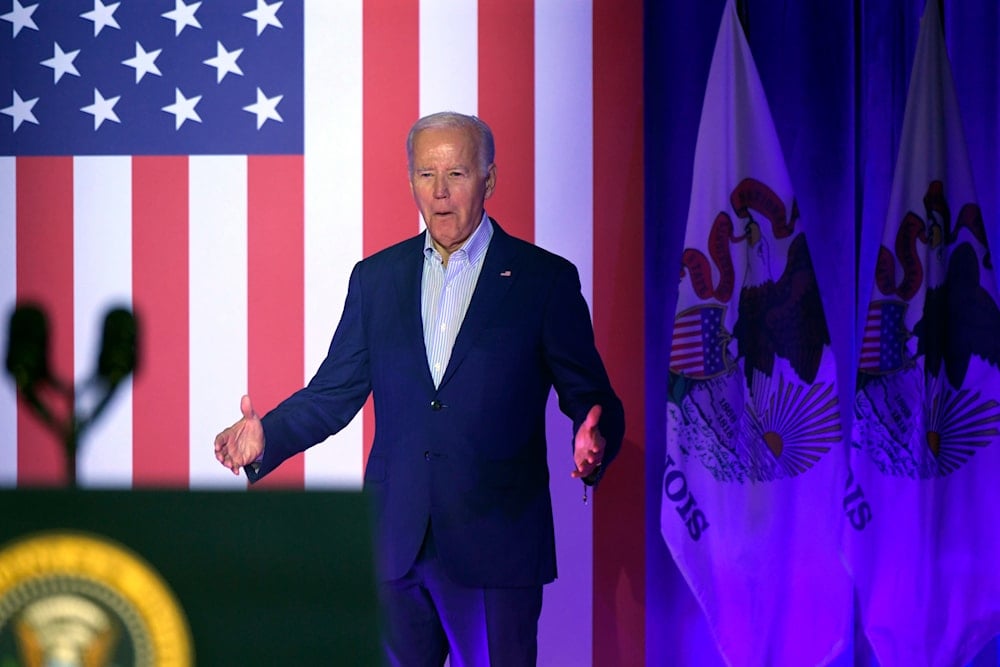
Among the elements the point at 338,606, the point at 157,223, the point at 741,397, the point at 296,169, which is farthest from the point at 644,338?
the point at 338,606

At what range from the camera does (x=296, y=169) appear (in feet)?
→ 10.3

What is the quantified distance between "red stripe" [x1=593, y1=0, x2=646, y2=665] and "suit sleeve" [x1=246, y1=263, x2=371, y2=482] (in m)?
0.70

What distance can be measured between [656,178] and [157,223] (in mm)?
1435

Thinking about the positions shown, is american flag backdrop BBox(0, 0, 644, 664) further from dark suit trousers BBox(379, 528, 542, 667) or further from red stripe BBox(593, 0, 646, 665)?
dark suit trousers BBox(379, 528, 542, 667)

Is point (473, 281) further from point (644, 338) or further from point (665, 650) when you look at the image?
point (665, 650)

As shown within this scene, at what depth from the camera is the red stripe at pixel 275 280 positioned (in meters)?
3.13

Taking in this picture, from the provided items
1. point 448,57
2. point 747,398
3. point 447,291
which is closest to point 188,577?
point 447,291

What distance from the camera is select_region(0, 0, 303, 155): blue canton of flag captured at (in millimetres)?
3150

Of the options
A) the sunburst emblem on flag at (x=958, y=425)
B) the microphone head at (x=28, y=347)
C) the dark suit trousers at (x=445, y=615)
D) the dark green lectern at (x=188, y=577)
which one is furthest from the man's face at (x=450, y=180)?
the dark green lectern at (x=188, y=577)

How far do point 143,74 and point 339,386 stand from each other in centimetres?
112

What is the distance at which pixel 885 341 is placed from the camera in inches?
119

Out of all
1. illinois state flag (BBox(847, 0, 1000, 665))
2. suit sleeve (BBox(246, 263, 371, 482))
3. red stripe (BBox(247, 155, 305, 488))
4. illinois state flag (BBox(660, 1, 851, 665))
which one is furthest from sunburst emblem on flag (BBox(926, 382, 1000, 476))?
red stripe (BBox(247, 155, 305, 488))

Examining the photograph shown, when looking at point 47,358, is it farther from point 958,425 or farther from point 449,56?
point 958,425

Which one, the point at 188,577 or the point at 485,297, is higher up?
the point at 485,297
